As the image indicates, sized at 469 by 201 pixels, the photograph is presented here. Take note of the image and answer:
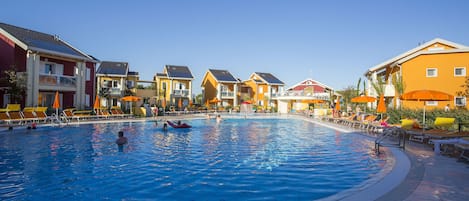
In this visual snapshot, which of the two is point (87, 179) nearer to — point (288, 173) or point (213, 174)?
point (213, 174)

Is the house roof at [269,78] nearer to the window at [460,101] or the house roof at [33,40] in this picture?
the house roof at [33,40]

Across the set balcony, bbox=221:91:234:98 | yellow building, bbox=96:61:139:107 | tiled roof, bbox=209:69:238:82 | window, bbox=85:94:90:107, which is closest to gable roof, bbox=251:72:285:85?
tiled roof, bbox=209:69:238:82

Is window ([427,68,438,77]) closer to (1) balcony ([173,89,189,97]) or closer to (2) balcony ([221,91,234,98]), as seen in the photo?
(1) balcony ([173,89,189,97])

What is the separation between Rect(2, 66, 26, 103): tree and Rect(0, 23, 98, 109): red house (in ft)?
1.41

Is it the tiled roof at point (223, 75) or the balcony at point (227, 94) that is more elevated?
the tiled roof at point (223, 75)

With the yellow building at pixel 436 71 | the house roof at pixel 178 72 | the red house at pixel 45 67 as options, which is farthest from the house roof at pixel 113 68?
the yellow building at pixel 436 71

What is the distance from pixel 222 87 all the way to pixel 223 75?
9.20 feet

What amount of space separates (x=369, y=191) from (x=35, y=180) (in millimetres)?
7285

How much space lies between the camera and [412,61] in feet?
73.9

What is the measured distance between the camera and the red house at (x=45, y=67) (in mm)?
21109

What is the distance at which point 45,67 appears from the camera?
23812mm

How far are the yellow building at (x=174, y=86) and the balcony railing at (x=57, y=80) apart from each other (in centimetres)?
1513

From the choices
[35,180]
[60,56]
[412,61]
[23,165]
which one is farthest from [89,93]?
[412,61]

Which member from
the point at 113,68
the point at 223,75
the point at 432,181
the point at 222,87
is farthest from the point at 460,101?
the point at 113,68
